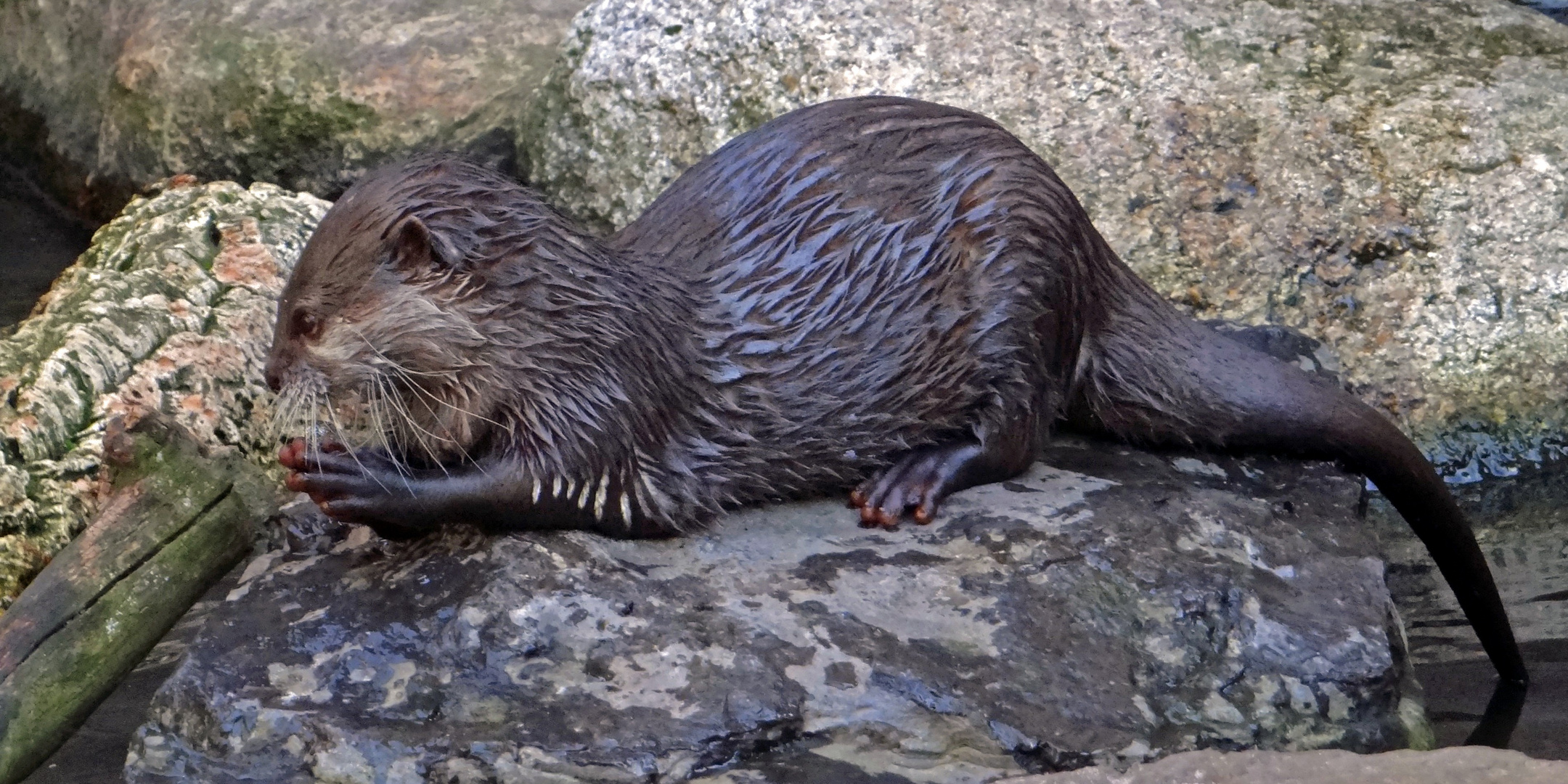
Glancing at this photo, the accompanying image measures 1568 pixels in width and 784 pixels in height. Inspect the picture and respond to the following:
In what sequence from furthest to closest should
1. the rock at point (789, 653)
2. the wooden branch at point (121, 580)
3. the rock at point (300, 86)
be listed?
the rock at point (300, 86) < the wooden branch at point (121, 580) < the rock at point (789, 653)

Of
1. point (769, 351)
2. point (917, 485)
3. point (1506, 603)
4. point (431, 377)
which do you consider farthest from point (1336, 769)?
point (1506, 603)

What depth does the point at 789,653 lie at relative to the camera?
6.91 feet

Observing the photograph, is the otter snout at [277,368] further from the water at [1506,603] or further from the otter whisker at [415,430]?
the water at [1506,603]

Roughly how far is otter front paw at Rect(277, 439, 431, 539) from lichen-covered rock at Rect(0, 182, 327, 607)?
82 cm

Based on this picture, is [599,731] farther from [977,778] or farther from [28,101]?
[28,101]

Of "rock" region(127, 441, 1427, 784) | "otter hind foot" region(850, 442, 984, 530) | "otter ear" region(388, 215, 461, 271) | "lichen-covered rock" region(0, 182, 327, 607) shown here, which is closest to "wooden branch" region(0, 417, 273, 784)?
"lichen-covered rock" region(0, 182, 327, 607)

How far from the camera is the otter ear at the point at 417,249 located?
2168mm

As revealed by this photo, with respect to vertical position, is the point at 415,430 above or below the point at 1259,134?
below

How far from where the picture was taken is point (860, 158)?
8.53 ft

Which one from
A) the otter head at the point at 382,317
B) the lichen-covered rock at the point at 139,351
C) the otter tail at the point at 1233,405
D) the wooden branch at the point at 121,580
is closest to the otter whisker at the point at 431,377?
the otter head at the point at 382,317

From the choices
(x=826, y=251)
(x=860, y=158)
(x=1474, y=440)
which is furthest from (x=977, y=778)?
(x=1474, y=440)

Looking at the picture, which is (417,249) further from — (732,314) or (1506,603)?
(1506,603)

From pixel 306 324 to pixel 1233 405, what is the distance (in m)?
1.49

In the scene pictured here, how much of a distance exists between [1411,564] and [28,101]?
450cm
